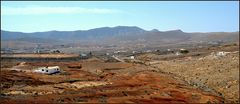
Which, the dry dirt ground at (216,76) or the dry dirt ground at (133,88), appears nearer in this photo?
the dry dirt ground at (133,88)

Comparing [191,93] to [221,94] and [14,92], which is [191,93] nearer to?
[221,94]

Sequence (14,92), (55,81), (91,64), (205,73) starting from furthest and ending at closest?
(91,64) → (205,73) → (55,81) → (14,92)

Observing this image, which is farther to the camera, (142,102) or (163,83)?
(163,83)

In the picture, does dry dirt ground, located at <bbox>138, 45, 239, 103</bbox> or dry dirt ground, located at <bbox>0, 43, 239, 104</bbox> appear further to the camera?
dry dirt ground, located at <bbox>138, 45, 239, 103</bbox>

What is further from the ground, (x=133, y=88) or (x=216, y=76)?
(x=216, y=76)

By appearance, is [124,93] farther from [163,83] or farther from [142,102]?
[163,83]

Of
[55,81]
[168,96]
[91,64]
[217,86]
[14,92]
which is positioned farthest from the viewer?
[91,64]

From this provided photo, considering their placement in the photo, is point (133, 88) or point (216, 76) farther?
point (216, 76)

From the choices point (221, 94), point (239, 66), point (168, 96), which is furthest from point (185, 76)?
point (168, 96)

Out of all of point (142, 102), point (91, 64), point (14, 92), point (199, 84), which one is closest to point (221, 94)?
point (199, 84)
